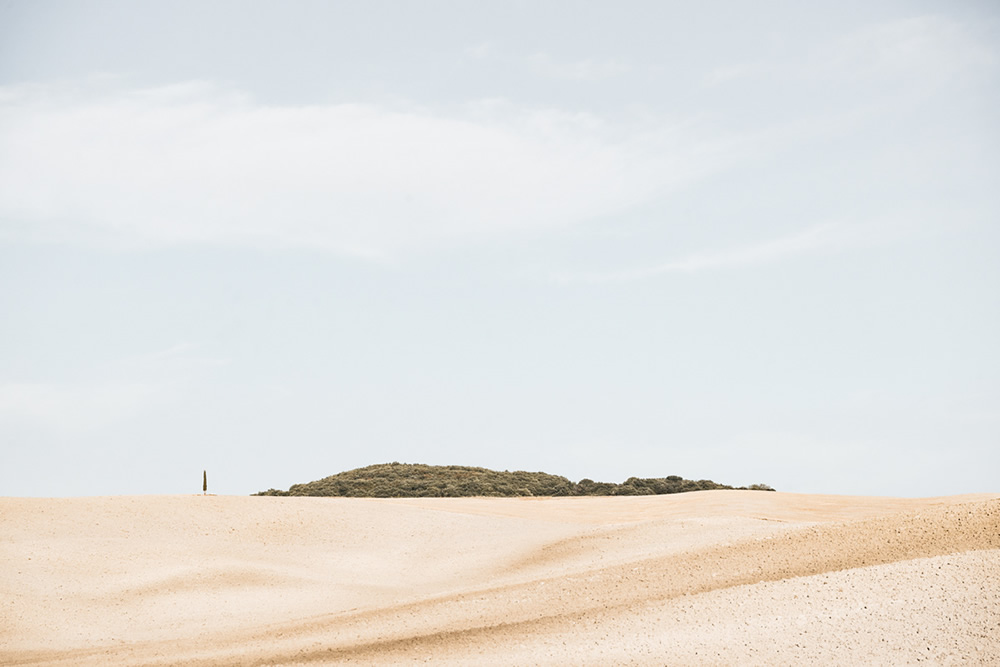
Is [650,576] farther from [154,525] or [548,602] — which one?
[154,525]

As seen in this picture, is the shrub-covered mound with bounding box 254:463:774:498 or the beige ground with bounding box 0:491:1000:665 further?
the shrub-covered mound with bounding box 254:463:774:498

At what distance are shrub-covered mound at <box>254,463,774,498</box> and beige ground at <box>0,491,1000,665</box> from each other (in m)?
9.01

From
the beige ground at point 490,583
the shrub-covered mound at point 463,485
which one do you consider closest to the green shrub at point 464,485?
the shrub-covered mound at point 463,485

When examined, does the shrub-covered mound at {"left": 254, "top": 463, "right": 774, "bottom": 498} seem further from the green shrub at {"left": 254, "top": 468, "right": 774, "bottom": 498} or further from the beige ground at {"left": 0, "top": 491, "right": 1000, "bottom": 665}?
the beige ground at {"left": 0, "top": 491, "right": 1000, "bottom": 665}

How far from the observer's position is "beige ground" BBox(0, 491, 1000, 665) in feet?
32.7

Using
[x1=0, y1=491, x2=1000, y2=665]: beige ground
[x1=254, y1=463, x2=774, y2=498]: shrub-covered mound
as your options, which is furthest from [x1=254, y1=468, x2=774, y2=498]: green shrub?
[x1=0, y1=491, x2=1000, y2=665]: beige ground

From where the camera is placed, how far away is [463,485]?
105 feet

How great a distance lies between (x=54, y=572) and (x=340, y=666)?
8130 mm

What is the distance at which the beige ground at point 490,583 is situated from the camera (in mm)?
9977

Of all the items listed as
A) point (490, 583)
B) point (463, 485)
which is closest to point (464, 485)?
point (463, 485)

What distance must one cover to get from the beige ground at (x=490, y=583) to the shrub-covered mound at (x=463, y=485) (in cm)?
901

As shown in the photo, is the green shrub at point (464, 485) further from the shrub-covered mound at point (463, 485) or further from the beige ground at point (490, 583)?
the beige ground at point (490, 583)

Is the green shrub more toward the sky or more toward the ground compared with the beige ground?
more toward the sky

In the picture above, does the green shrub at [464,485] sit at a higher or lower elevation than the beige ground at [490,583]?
higher
